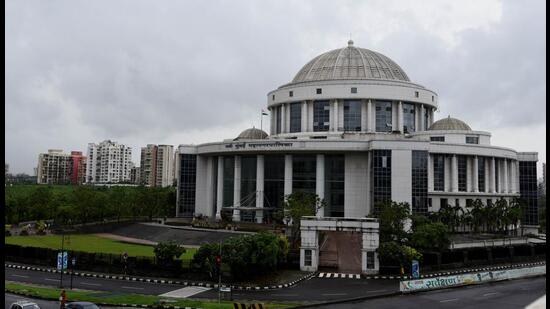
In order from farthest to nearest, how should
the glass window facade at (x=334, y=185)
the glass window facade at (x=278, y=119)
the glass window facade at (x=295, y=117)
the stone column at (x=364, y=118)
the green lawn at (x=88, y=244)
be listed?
the glass window facade at (x=278, y=119) < the glass window facade at (x=295, y=117) < the stone column at (x=364, y=118) < the glass window facade at (x=334, y=185) < the green lawn at (x=88, y=244)

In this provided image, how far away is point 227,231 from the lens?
69.6m

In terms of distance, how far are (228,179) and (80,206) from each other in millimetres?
25443

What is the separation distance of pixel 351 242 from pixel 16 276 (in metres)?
35.5

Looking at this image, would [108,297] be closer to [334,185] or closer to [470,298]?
[470,298]

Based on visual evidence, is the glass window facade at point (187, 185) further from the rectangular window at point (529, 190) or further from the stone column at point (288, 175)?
the rectangular window at point (529, 190)

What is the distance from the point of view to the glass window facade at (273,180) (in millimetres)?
83875

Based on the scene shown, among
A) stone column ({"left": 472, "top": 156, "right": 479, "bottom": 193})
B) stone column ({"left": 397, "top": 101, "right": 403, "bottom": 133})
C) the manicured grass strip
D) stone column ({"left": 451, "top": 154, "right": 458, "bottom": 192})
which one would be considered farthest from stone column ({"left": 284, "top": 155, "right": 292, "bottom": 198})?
the manicured grass strip

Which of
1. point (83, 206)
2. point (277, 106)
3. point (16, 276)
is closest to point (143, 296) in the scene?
point (16, 276)

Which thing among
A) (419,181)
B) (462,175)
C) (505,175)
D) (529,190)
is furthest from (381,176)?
(529,190)

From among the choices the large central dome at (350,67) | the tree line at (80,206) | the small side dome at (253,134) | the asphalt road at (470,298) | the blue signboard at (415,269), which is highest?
the large central dome at (350,67)

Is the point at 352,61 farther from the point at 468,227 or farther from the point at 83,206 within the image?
the point at 83,206

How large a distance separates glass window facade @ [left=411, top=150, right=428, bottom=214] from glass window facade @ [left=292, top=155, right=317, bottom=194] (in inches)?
645

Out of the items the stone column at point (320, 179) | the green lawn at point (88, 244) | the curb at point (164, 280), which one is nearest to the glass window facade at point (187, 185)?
the green lawn at point (88, 244)

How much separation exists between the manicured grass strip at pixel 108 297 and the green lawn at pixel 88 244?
Result: 56.1 ft
